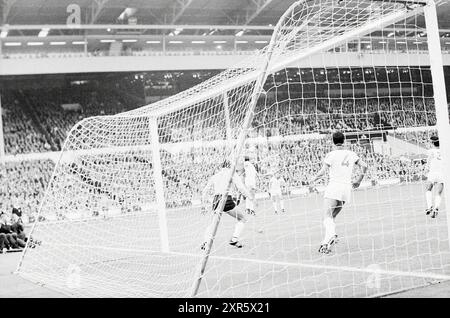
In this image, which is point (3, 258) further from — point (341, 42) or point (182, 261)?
point (341, 42)

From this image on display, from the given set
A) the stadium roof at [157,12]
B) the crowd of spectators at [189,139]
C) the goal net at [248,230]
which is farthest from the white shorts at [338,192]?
the stadium roof at [157,12]

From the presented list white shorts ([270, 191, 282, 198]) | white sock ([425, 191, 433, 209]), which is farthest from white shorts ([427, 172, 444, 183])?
white shorts ([270, 191, 282, 198])

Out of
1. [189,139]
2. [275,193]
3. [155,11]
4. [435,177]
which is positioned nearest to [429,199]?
[435,177]

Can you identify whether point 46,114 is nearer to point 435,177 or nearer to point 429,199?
point 429,199

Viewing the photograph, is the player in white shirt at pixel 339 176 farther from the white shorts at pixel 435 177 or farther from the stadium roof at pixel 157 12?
the stadium roof at pixel 157 12

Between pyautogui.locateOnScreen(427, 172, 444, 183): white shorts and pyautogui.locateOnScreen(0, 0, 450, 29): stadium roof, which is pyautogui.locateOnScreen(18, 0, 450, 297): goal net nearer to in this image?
pyautogui.locateOnScreen(427, 172, 444, 183): white shorts

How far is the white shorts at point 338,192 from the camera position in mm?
7715

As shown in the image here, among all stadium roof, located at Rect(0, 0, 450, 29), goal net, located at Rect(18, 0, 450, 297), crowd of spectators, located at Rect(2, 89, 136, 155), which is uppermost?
stadium roof, located at Rect(0, 0, 450, 29)

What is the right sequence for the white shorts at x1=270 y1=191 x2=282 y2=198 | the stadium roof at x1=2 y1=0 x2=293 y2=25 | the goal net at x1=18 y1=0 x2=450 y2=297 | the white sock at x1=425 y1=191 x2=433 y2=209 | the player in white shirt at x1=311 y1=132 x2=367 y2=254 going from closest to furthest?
the goal net at x1=18 y1=0 x2=450 y2=297 < the player in white shirt at x1=311 y1=132 x2=367 y2=254 < the white sock at x1=425 y1=191 x2=433 y2=209 < the white shorts at x1=270 y1=191 x2=282 y2=198 < the stadium roof at x1=2 y1=0 x2=293 y2=25

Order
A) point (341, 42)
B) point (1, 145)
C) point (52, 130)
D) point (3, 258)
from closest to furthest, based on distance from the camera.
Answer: point (341, 42)
point (3, 258)
point (1, 145)
point (52, 130)

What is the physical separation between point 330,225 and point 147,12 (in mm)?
30789

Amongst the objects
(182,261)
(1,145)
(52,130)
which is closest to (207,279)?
(182,261)

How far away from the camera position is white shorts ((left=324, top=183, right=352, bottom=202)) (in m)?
7.71

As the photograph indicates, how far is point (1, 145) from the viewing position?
1210 inches
